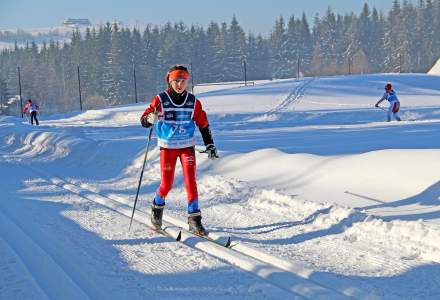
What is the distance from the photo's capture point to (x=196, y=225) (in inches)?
254

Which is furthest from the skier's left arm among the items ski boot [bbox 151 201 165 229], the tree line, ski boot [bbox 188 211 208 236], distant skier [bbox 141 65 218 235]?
the tree line

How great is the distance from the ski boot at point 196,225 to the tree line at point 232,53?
298ft

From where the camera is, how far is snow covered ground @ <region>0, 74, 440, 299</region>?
4.63 m

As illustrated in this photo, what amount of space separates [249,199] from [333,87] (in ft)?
105

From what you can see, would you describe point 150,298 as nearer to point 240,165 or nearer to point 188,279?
point 188,279

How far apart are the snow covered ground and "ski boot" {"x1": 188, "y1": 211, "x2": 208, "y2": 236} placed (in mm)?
288

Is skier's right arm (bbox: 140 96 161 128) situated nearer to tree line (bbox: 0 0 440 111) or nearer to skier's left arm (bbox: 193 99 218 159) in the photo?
skier's left arm (bbox: 193 99 218 159)

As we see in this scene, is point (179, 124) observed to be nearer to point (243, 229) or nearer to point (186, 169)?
point (186, 169)

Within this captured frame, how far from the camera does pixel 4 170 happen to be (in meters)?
12.8

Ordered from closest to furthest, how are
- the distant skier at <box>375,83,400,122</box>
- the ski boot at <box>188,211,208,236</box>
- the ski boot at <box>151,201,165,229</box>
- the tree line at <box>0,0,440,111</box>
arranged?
1. the ski boot at <box>188,211,208,236</box>
2. the ski boot at <box>151,201,165,229</box>
3. the distant skier at <box>375,83,400,122</box>
4. the tree line at <box>0,0,440,111</box>

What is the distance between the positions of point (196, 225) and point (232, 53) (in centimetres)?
10140

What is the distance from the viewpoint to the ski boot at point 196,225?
640cm

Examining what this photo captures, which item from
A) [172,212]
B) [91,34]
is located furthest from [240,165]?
[91,34]

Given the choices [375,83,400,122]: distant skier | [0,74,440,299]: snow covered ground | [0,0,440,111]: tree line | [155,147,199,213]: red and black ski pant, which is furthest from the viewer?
[0,0,440,111]: tree line
